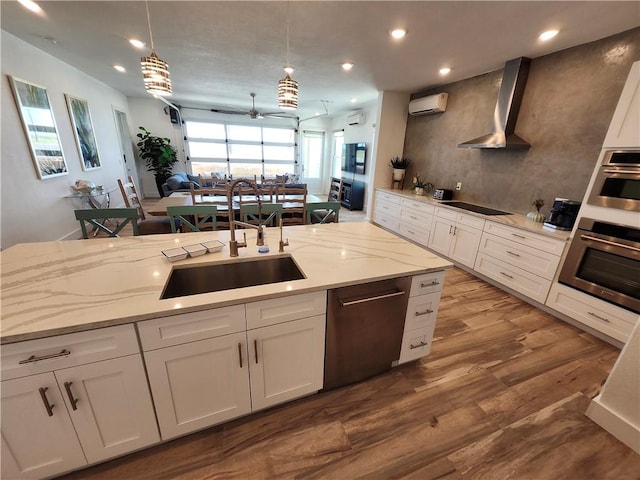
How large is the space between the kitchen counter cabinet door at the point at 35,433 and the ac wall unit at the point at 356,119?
23.5 feet

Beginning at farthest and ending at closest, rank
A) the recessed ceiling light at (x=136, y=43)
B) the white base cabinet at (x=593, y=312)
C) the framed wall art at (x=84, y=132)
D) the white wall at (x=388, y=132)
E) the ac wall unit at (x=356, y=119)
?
the ac wall unit at (x=356, y=119)
the white wall at (x=388, y=132)
the framed wall art at (x=84, y=132)
the recessed ceiling light at (x=136, y=43)
the white base cabinet at (x=593, y=312)

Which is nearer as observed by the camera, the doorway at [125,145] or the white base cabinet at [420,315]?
the white base cabinet at [420,315]

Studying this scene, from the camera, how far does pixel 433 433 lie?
57.5 inches

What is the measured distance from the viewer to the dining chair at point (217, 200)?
3.20 m

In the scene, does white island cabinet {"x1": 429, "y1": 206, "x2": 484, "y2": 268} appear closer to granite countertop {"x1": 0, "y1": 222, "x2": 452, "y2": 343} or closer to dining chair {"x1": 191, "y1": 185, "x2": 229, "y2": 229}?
granite countertop {"x1": 0, "y1": 222, "x2": 452, "y2": 343}

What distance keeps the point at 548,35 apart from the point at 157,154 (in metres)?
8.19

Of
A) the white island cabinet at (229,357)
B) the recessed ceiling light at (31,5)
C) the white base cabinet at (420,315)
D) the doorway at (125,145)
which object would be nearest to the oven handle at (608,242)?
the white base cabinet at (420,315)

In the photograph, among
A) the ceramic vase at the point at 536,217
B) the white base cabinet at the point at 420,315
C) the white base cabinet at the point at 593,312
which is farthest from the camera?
the ceramic vase at the point at 536,217

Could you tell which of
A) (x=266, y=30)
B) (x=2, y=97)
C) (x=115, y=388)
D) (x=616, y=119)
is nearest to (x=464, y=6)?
(x=616, y=119)

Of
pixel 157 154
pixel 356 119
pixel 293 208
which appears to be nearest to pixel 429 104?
pixel 356 119

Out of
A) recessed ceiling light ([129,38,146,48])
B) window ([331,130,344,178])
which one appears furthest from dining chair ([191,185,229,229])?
window ([331,130,344,178])

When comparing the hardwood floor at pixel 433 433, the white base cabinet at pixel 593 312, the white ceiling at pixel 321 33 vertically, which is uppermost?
the white ceiling at pixel 321 33

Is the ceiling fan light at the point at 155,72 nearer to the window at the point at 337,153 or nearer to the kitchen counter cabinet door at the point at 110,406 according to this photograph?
the kitchen counter cabinet door at the point at 110,406

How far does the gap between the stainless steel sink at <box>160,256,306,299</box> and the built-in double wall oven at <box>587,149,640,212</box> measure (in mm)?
2583
